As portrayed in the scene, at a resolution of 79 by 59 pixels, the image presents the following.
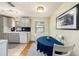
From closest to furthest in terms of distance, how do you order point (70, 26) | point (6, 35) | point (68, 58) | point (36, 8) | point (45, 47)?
point (68, 58) → point (70, 26) → point (45, 47) → point (6, 35) → point (36, 8)

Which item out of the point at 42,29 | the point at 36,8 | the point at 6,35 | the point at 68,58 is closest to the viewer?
the point at 68,58

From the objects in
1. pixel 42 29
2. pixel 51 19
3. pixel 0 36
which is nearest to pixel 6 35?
pixel 0 36

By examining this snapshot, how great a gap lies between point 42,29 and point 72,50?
757 millimetres

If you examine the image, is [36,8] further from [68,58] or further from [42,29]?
[68,58]

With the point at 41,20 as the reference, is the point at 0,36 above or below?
below

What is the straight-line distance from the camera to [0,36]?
5.20 ft

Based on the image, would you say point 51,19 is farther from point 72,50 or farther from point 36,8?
point 72,50

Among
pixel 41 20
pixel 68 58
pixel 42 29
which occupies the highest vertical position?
pixel 41 20

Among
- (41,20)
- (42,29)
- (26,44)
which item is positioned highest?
(41,20)

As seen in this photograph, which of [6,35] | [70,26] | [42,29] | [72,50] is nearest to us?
[72,50]

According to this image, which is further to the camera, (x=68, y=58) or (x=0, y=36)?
(x=0, y=36)

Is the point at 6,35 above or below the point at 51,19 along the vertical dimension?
below

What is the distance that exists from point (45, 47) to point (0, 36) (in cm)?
66

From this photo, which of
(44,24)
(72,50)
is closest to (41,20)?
(44,24)
